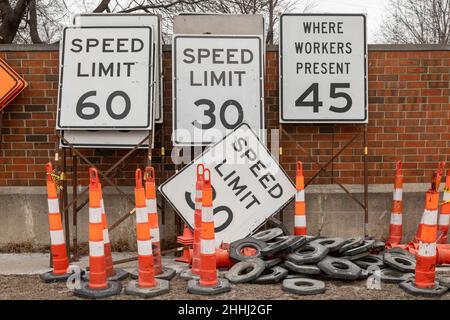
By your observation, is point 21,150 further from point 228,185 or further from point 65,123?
point 228,185

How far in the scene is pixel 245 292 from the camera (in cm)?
500

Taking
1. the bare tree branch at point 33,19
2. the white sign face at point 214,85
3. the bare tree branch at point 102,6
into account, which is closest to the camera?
the white sign face at point 214,85

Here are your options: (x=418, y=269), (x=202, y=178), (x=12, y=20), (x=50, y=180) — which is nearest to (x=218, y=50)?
(x=202, y=178)

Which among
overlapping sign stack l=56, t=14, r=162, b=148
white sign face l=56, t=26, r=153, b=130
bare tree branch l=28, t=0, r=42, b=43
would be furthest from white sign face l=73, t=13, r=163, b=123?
bare tree branch l=28, t=0, r=42, b=43

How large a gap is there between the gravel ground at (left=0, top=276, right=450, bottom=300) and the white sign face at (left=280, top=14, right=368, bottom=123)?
2420mm

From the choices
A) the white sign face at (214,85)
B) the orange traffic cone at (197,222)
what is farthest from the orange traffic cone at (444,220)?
the orange traffic cone at (197,222)

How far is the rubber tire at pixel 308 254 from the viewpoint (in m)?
5.34

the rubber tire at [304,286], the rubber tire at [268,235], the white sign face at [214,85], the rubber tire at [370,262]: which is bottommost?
the rubber tire at [304,286]

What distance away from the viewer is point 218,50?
6391 millimetres

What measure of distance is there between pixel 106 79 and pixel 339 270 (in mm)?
3540

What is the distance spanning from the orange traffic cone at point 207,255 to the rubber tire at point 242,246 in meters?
0.51

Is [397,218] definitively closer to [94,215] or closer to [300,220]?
[300,220]

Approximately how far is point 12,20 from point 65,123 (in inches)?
543

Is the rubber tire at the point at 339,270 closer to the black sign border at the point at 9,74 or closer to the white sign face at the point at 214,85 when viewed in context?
the white sign face at the point at 214,85
